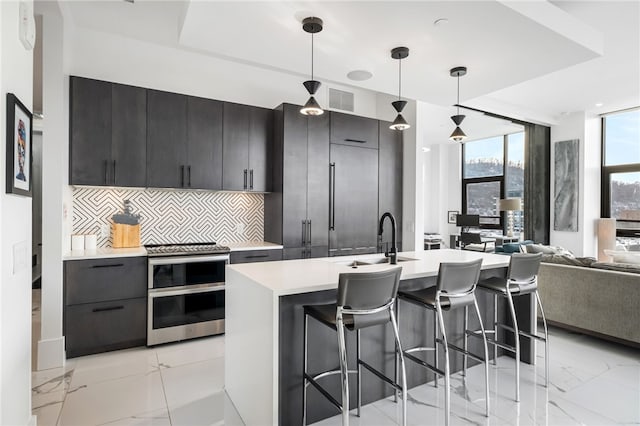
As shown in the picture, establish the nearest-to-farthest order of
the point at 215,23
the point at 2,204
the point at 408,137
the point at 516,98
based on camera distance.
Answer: the point at 2,204 → the point at 215,23 → the point at 408,137 → the point at 516,98

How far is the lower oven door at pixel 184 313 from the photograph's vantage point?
136 inches

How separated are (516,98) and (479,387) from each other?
514 centimetres

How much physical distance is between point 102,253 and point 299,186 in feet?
6.93

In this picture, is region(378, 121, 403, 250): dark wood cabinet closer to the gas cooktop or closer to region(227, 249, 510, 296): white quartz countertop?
region(227, 249, 510, 296): white quartz countertop

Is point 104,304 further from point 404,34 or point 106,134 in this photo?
point 404,34

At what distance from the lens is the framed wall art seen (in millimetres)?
1626

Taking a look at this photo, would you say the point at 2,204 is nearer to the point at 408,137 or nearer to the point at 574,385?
the point at 574,385

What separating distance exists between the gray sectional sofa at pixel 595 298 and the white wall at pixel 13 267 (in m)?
4.56

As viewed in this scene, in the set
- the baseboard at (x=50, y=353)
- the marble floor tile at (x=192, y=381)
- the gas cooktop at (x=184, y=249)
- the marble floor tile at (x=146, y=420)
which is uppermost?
the gas cooktop at (x=184, y=249)

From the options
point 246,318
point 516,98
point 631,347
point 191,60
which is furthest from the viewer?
point 516,98

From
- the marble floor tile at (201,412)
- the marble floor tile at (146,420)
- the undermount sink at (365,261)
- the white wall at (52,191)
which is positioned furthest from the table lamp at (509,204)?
the white wall at (52,191)

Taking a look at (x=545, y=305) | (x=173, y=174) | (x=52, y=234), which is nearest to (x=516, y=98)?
(x=545, y=305)

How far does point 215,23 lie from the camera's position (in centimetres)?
265

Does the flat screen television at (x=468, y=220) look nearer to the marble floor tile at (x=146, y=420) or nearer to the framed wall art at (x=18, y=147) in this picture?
the marble floor tile at (x=146, y=420)
